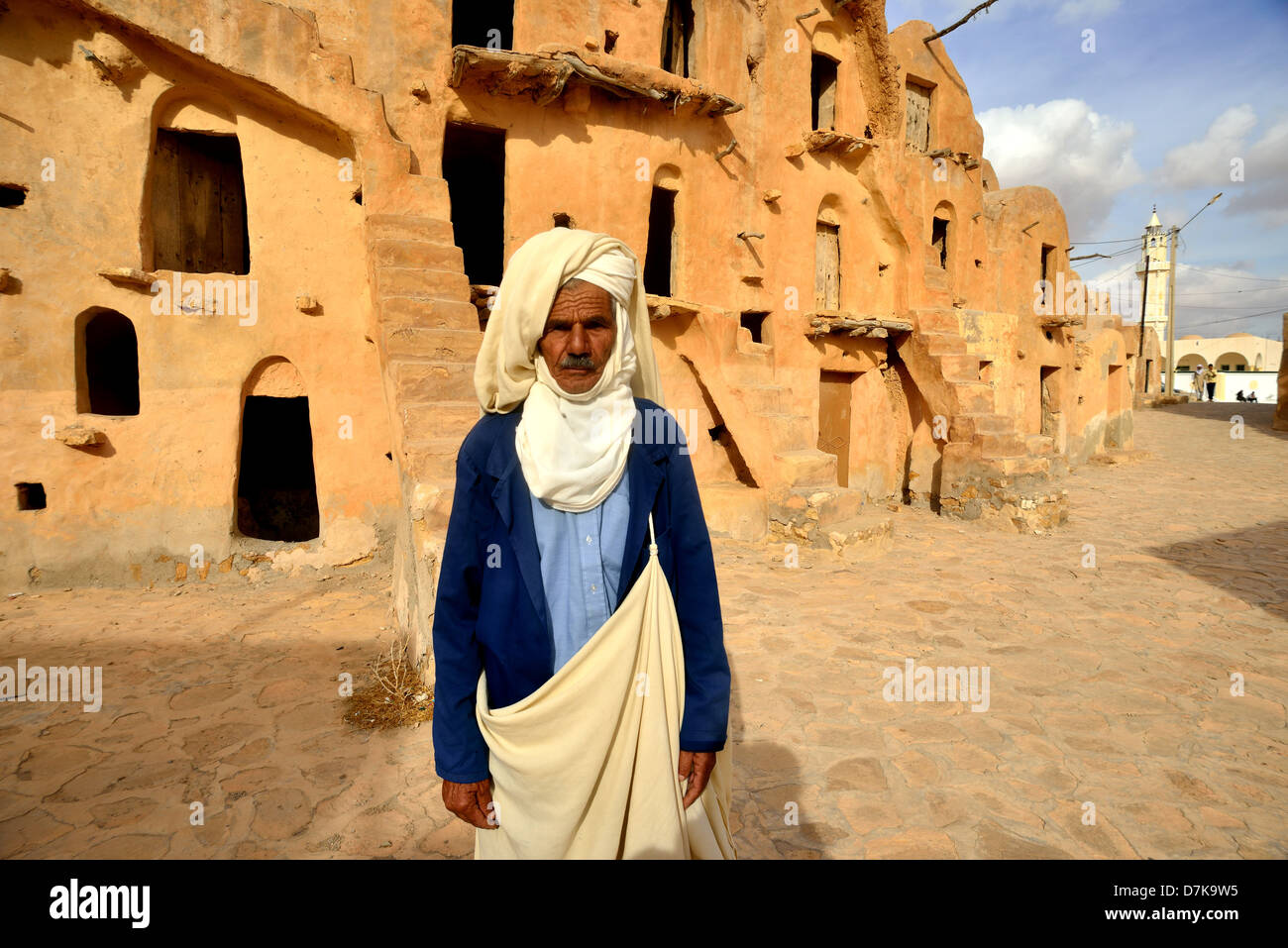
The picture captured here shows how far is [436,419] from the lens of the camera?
18.0 feet

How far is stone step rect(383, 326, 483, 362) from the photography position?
5941 millimetres

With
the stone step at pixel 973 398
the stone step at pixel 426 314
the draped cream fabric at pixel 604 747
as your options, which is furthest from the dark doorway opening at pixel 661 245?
the draped cream fabric at pixel 604 747

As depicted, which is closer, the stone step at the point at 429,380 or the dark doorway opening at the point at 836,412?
the stone step at the point at 429,380

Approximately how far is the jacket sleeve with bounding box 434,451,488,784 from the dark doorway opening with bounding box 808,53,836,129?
42.9 feet

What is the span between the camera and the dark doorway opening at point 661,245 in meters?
10.4

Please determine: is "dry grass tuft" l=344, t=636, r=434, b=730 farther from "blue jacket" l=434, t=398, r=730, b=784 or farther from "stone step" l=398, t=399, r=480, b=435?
"blue jacket" l=434, t=398, r=730, b=784

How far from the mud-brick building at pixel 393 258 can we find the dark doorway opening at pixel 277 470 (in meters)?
0.05

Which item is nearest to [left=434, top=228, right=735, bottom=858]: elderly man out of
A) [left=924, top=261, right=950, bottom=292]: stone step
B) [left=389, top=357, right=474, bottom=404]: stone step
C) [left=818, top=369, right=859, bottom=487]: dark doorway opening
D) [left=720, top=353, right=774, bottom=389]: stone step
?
[left=389, top=357, right=474, bottom=404]: stone step

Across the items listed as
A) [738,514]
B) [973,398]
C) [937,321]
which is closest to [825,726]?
[738,514]

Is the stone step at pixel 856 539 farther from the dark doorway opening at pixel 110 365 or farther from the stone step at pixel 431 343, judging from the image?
the dark doorway opening at pixel 110 365

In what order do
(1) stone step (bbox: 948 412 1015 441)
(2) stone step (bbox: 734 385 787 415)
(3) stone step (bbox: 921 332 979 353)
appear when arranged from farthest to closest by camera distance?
1. (3) stone step (bbox: 921 332 979 353)
2. (1) stone step (bbox: 948 412 1015 441)
3. (2) stone step (bbox: 734 385 787 415)
